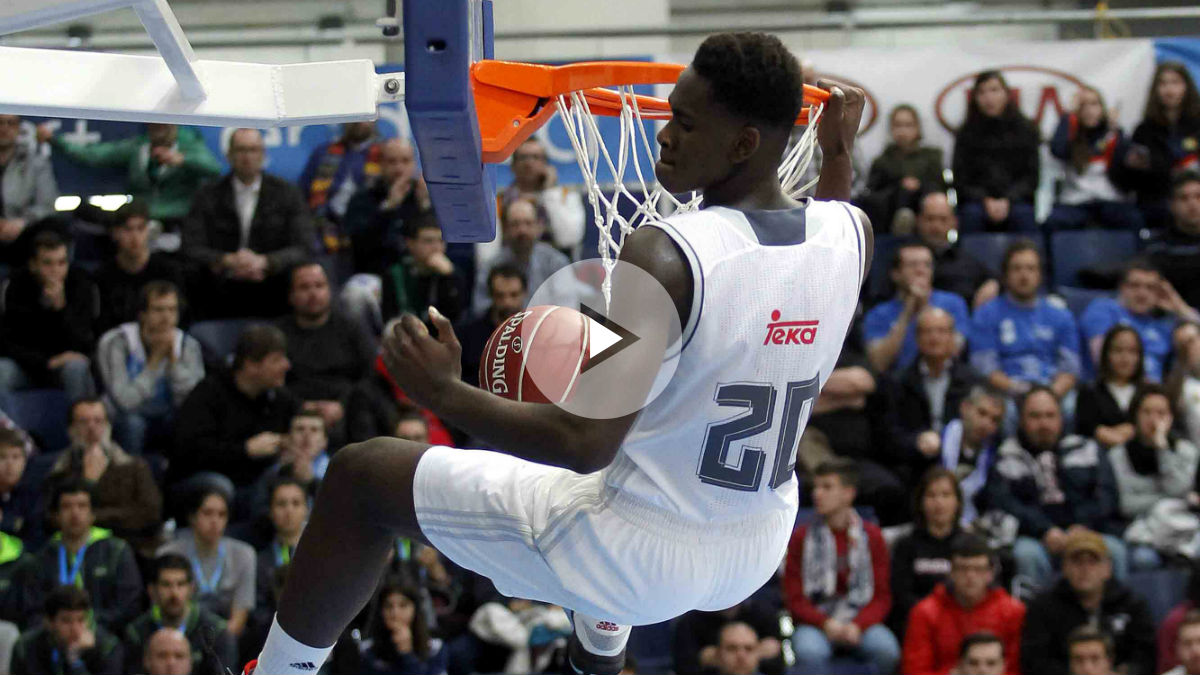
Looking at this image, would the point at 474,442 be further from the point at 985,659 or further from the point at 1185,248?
the point at 1185,248

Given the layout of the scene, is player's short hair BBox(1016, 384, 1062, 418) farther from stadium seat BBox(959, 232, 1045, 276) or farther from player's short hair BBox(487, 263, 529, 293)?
player's short hair BBox(487, 263, 529, 293)

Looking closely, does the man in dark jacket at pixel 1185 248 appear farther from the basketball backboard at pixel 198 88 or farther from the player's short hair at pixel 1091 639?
the basketball backboard at pixel 198 88

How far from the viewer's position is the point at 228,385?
811 centimetres

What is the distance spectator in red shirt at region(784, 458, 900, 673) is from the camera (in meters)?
7.76

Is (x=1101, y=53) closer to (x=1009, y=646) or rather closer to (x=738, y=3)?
(x=738, y=3)

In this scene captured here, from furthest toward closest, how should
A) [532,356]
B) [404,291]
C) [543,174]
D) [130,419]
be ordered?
[543,174] < [404,291] < [130,419] < [532,356]

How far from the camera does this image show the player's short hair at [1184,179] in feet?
31.3

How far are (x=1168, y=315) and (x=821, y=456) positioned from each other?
8.19 feet

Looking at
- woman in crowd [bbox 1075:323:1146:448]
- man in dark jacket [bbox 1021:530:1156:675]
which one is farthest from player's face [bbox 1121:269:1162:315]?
man in dark jacket [bbox 1021:530:1156:675]

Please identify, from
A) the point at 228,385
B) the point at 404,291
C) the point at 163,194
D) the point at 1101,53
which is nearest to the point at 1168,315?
the point at 1101,53

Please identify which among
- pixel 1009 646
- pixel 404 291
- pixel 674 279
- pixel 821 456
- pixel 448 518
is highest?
pixel 674 279

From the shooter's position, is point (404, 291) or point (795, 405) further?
point (404, 291)

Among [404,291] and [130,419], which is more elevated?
[404,291]
